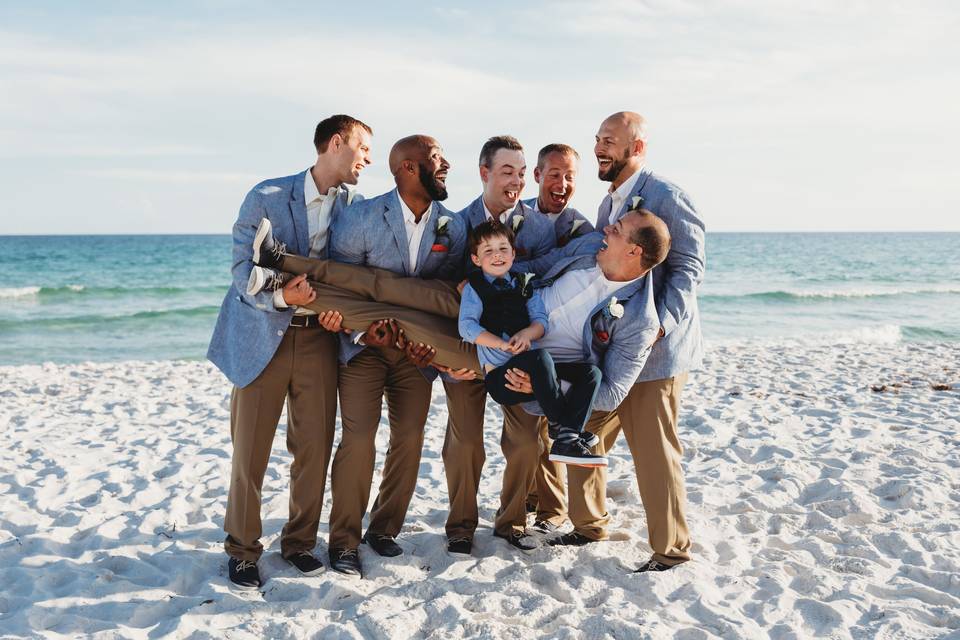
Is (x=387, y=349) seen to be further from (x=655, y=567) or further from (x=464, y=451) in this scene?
(x=655, y=567)

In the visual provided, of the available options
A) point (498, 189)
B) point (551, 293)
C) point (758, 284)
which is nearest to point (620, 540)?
point (551, 293)

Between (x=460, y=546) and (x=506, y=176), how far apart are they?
1.99 metres

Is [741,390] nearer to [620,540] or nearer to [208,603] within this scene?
[620,540]

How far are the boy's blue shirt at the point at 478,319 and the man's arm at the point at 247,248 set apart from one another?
0.88 metres

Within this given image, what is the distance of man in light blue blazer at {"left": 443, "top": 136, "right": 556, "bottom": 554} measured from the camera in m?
4.11

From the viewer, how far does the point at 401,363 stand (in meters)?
4.14

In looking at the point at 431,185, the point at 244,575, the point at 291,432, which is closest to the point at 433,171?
the point at 431,185

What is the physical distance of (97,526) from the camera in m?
4.57

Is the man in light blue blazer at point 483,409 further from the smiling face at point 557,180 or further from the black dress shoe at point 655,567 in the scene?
the black dress shoe at point 655,567

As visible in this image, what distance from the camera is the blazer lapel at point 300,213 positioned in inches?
155

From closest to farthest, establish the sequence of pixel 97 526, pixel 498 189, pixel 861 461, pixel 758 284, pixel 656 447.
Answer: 1. pixel 656 447
2. pixel 498 189
3. pixel 97 526
4. pixel 861 461
5. pixel 758 284

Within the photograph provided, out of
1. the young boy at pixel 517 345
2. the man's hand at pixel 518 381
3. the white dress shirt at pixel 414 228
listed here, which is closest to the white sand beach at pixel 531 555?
Result: the young boy at pixel 517 345

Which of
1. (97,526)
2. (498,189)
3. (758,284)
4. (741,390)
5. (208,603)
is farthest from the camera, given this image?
(758,284)

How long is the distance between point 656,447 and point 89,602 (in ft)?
9.15
